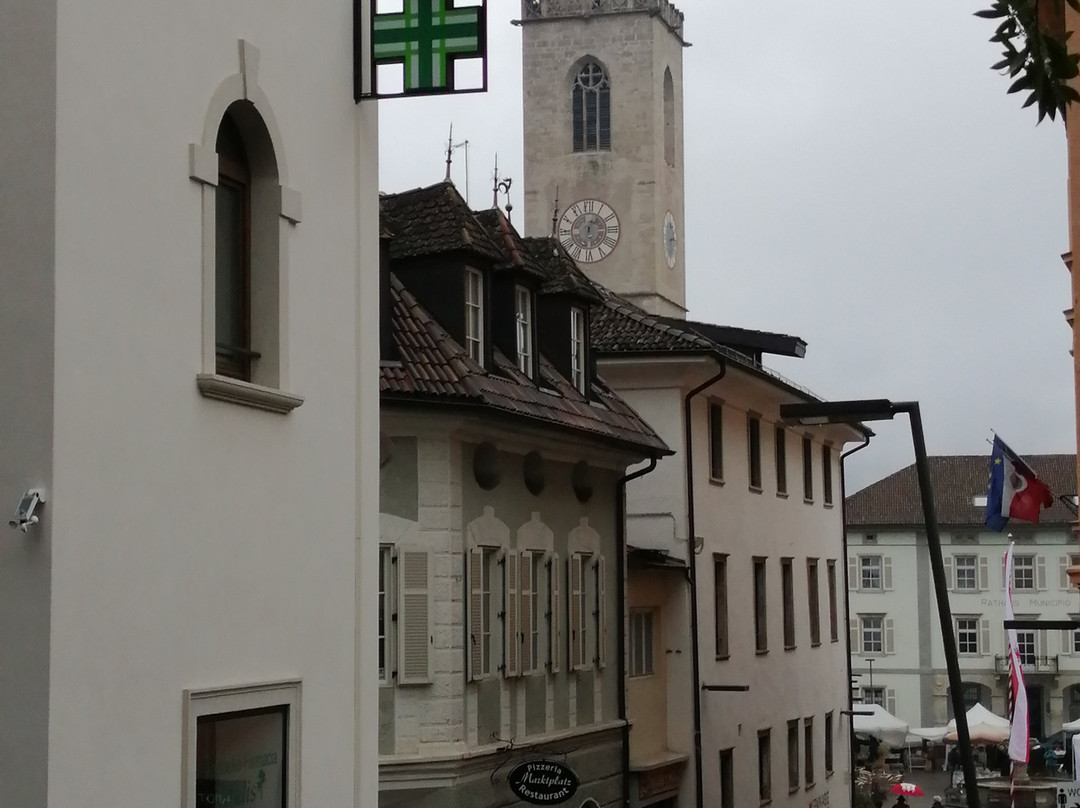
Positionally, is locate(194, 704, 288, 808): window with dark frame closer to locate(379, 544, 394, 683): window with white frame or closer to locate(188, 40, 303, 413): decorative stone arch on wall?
locate(188, 40, 303, 413): decorative stone arch on wall

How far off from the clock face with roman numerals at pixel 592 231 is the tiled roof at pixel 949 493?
53.8 ft

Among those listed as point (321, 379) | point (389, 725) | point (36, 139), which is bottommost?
point (389, 725)

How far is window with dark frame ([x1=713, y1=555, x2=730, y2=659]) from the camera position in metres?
33.4

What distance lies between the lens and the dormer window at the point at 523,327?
2442 centimetres

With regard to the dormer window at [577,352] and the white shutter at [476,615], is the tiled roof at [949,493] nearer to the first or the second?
the dormer window at [577,352]

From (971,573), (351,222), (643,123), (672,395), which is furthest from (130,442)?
(971,573)

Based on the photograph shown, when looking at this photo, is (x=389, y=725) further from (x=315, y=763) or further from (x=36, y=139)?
(x=36, y=139)

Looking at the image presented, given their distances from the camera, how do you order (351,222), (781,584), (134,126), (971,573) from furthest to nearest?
(971,573), (781,584), (351,222), (134,126)

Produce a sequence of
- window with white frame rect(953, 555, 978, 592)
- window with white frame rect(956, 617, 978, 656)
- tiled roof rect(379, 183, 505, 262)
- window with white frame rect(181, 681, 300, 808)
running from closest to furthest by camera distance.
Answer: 1. window with white frame rect(181, 681, 300, 808)
2. tiled roof rect(379, 183, 505, 262)
3. window with white frame rect(953, 555, 978, 592)
4. window with white frame rect(956, 617, 978, 656)

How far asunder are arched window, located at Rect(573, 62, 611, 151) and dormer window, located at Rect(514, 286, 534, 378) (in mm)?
53175

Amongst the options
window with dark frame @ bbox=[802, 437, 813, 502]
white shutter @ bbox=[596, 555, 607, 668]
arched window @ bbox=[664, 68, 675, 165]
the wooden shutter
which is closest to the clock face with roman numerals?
arched window @ bbox=[664, 68, 675, 165]

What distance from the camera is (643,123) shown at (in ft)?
255

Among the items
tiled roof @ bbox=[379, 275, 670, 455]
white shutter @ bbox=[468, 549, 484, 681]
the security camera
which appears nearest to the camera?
the security camera

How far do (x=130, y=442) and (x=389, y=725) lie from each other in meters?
12.8
